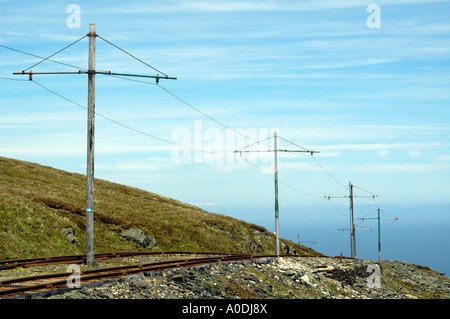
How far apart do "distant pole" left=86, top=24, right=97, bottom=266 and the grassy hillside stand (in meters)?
10.7

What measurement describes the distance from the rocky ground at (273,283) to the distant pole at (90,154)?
19.2 ft

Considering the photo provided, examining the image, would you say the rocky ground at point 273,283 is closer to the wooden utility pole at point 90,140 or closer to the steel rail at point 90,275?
the steel rail at point 90,275

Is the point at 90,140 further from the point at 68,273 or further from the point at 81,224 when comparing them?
the point at 81,224

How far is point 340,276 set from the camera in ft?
110

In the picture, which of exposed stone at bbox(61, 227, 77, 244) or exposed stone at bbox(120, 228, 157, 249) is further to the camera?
exposed stone at bbox(120, 228, 157, 249)

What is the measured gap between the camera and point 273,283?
90.1ft

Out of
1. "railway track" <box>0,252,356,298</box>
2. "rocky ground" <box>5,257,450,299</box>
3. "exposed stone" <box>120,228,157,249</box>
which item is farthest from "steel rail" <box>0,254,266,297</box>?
"exposed stone" <box>120,228,157,249</box>

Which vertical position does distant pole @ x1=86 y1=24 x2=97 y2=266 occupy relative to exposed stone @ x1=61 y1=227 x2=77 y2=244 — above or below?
above

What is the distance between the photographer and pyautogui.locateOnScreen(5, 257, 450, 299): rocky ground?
1938cm

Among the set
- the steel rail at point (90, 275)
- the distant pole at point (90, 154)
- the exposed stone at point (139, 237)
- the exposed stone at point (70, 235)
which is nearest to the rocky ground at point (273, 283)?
the steel rail at point (90, 275)

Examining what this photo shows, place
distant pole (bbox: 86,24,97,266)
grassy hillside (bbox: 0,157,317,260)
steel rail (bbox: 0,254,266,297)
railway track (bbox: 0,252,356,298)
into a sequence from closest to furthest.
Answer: steel rail (bbox: 0,254,266,297) → railway track (bbox: 0,252,356,298) → distant pole (bbox: 86,24,97,266) → grassy hillside (bbox: 0,157,317,260)

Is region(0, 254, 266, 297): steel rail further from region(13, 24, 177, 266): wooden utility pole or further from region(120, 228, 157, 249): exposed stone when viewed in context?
region(120, 228, 157, 249): exposed stone
